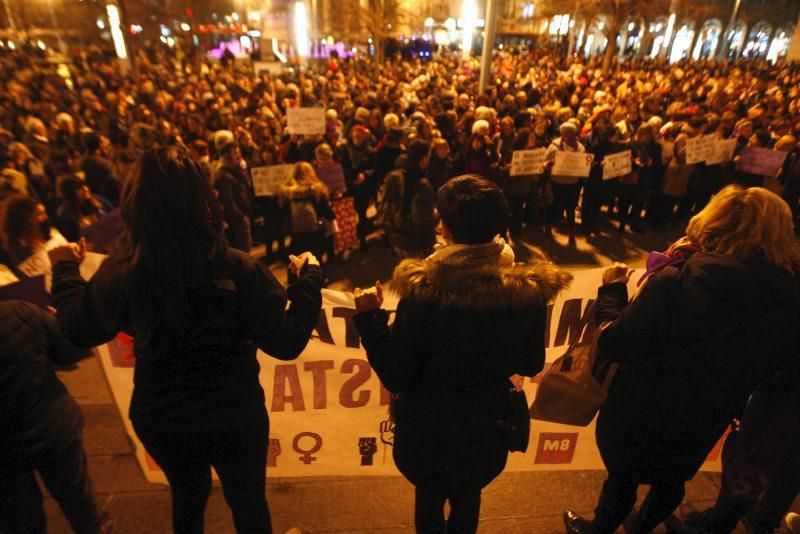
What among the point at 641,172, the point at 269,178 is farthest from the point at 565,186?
the point at 269,178

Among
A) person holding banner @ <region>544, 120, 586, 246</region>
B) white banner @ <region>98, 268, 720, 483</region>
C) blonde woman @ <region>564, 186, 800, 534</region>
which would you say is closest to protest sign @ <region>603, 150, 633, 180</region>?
person holding banner @ <region>544, 120, 586, 246</region>

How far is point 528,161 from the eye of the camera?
6.61m

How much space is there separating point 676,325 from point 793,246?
0.51 m

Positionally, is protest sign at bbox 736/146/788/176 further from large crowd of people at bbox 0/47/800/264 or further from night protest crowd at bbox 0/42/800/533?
night protest crowd at bbox 0/42/800/533

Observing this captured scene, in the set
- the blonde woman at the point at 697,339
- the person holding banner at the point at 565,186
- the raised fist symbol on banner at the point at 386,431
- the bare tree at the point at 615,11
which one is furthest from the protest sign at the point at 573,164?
the bare tree at the point at 615,11

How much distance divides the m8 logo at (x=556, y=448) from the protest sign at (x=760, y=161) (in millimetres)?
6147

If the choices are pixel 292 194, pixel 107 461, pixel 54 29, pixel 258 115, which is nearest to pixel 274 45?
pixel 54 29

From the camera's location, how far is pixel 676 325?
5.71ft

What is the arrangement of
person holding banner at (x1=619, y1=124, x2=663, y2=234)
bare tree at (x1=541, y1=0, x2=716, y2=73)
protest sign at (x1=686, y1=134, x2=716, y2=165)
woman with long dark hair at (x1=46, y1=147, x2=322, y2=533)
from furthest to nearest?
1. bare tree at (x1=541, y1=0, x2=716, y2=73)
2. person holding banner at (x1=619, y1=124, x2=663, y2=234)
3. protest sign at (x1=686, y1=134, x2=716, y2=165)
4. woman with long dark hair at (x1=46, y1=147, x2=322, y2=533)

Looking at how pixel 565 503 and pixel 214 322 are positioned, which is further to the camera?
pixel 565 503

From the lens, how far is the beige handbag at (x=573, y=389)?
2.48 metres

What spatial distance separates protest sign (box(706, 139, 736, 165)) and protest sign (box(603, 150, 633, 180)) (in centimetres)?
126

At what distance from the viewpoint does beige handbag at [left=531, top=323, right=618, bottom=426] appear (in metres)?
2.48

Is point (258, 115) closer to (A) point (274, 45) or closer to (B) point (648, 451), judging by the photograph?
(B) point (648, 451)
